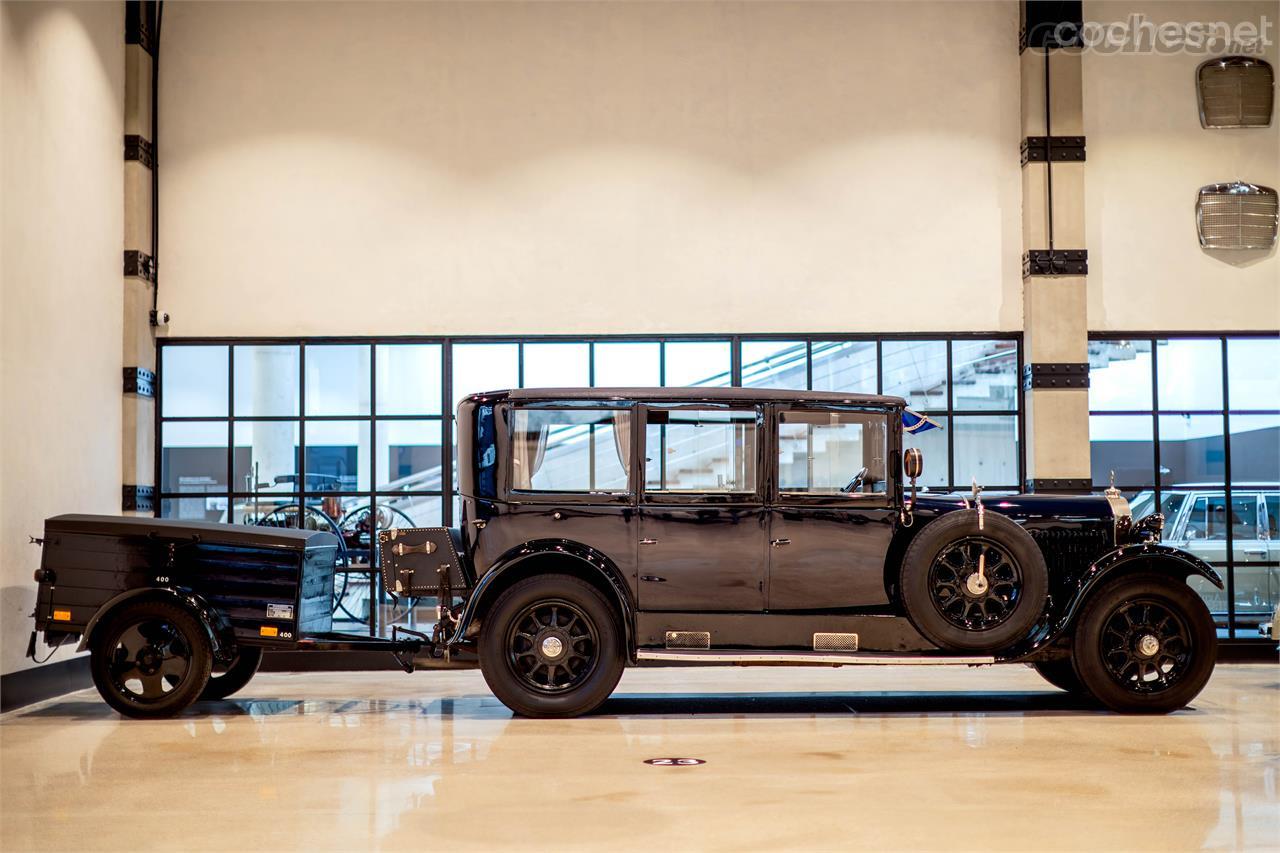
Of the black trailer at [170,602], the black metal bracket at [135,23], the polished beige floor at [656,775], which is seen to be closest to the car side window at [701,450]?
the polished beige floor at [656,775]

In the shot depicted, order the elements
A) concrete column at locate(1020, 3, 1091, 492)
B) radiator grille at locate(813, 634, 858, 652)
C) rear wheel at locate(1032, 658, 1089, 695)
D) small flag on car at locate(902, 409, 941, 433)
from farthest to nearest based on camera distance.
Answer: concrete column at locate(1020, 3, 1091, 492) < rear wheel at locate(1032, 658, 1089, 695) < small flag on car at locate(902, 409, 941, 433) < radiator grille at locate(813, 634, 858, 652)

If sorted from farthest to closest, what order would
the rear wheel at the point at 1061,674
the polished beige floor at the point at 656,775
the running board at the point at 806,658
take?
the rear wheel at the point at 1061,674
the running board at the point at 806,658
the polished beige floor at the point at 656,775

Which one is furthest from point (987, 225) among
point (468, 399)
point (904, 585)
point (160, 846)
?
point (160, 846)

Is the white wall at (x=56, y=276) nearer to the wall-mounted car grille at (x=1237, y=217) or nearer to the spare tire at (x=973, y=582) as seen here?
the spare tire at (x=973, y=582)

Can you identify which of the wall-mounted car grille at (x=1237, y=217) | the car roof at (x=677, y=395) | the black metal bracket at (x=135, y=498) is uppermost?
the wall-mounted car grille at (x=1237, y=217)

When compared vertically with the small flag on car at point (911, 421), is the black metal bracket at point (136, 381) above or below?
above

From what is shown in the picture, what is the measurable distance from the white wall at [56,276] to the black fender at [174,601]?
107 cm

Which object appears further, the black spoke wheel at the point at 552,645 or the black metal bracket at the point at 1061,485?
the black metal bracket at the point at 1061,485

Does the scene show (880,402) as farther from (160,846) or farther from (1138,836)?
(160,846)

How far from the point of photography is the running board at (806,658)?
6.39 m

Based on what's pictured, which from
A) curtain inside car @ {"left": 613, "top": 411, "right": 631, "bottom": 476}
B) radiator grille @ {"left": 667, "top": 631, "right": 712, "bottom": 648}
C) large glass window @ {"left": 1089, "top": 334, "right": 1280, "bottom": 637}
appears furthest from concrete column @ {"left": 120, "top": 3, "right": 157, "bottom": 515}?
large glass window @ {"left": 1089, "top": 334, "right": 1280, "bottom": 637}

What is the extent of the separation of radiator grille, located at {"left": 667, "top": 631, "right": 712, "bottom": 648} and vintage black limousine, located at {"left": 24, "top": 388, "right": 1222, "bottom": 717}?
2cm

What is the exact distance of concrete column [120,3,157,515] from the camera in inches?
367

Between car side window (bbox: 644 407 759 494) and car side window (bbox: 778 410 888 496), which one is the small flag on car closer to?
car side window (bbox: 778 410 888 496)
